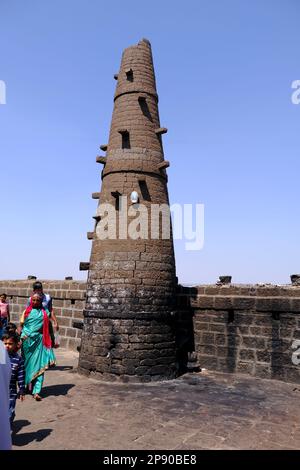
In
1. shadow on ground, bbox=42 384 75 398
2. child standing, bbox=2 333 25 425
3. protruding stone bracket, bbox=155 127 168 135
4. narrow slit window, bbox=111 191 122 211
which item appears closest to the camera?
child standing, bbox=2 333 25 425

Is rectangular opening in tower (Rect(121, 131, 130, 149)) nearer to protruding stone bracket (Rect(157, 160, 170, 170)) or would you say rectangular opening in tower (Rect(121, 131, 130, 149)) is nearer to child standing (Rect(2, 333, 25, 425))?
protruding stone bracket (Rect(157, 160, 170, 170))

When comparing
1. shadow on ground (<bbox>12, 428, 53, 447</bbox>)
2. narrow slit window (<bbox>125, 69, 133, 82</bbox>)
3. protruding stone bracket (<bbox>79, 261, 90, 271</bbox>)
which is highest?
narrow slit window (<bbox>125, 69, 133, 82</bbox>)

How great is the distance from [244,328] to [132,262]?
2858 millimetres

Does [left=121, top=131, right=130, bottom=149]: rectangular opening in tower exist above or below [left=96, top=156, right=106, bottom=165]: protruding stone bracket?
above

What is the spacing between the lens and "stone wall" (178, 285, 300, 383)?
25.7ft

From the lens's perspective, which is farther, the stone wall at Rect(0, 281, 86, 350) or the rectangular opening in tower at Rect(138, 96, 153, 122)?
the stone wall at Rect(0, 281, 86, 350)

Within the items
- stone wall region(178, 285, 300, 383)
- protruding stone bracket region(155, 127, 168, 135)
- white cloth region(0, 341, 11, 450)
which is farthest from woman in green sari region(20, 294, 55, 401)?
white cloth region(0, 341, 11, 450)

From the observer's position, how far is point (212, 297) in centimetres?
888

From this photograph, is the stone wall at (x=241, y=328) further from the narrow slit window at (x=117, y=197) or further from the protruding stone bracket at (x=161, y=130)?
the protruding stone bracket at (x=161, y=130)

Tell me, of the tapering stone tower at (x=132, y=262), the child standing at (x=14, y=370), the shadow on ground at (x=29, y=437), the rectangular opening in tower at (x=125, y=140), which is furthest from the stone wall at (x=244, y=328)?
the child standing at (x=14, y=370)

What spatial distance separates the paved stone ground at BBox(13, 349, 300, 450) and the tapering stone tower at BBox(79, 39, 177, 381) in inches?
22.2
